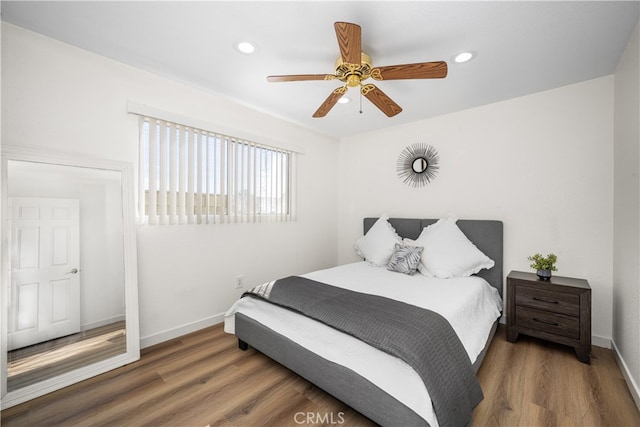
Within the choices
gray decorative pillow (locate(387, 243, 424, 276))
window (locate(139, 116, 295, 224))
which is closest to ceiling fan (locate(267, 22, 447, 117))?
window (locate(139, 116, 295, 224))

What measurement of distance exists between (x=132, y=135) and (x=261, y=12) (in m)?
1.58

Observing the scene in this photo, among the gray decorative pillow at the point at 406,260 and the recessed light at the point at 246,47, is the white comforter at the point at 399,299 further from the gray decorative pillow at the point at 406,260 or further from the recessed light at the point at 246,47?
the recessed light at the point at 246,47

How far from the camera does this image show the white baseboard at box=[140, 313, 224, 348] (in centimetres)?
246

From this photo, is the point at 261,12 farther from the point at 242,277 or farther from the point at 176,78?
the point at 242,277

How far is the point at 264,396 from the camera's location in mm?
1810

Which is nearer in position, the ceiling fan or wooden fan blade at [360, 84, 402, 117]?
the ceiling fan

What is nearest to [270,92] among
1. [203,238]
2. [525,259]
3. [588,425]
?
[203,238]

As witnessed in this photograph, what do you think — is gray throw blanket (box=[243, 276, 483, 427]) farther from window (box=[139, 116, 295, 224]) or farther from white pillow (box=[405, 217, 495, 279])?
window (box=[139, 116, 295, 224])

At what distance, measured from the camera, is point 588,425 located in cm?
153

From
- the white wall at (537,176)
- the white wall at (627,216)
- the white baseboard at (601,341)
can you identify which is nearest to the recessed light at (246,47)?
the white wall at (537,176)

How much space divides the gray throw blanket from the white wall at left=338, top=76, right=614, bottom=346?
1896 mm

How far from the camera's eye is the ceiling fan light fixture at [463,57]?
2092mm

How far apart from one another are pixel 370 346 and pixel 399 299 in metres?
0.60

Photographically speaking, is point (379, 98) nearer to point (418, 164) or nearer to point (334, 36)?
point (334, 36)
